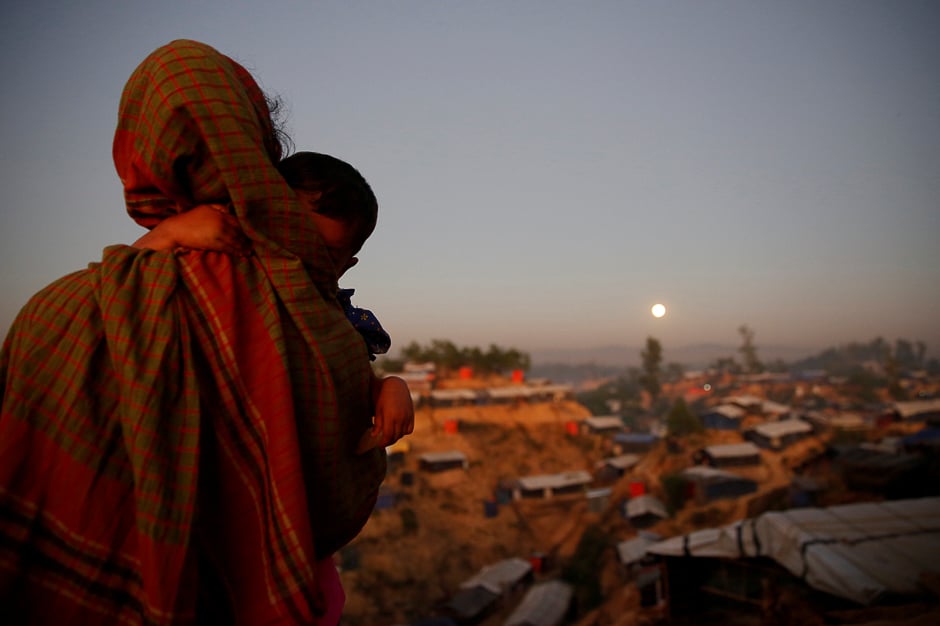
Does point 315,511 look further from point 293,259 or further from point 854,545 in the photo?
point 854,545

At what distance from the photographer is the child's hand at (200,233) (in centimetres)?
81

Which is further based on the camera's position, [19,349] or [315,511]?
[315,511]

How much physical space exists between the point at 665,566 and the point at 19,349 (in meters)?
12.0

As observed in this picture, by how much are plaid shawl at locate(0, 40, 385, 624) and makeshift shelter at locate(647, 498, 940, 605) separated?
818 centimetres

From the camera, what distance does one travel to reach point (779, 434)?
27.2 meters

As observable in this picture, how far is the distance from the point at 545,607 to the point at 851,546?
38.4 feet

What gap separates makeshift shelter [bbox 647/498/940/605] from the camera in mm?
6445

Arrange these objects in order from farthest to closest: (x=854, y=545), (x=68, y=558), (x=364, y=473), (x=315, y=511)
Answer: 1. (x=854, y=545)
2. (x=364, y=473)
3. (x=315, y=511)
4. (x=68, y=558)

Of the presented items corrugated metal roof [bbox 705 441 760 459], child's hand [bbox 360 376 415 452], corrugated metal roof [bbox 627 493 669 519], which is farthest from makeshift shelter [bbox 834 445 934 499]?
child's hand [bbox 360 376 415 452]

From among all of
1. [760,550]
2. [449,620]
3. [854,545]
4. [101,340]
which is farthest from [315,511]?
[449,620]

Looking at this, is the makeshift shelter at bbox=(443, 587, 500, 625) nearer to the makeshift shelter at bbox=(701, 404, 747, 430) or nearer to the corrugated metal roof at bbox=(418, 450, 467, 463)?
the corrugated metal roof at bbox=(418, 450, 467, 463)

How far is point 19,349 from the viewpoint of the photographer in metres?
0.69

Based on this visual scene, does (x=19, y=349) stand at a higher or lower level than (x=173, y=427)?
higher

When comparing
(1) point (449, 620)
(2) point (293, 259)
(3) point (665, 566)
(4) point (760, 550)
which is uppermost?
(2) point (293, 259)
